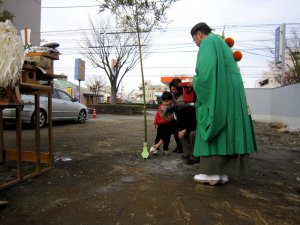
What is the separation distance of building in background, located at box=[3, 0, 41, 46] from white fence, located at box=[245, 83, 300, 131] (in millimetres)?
11208

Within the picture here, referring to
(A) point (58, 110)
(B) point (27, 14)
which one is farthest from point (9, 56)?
(B) point (27, 14)

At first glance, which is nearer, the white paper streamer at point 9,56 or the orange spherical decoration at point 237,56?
the white paper streamer at point 9,56

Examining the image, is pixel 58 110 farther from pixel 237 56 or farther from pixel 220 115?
pixel 220 115

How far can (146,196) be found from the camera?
3.11m

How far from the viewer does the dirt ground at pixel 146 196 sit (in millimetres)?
2576

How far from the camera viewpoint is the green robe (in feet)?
10.9

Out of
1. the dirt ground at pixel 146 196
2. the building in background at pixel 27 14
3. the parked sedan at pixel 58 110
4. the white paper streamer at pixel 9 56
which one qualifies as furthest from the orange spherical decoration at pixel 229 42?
the building in background at pixel 27 14

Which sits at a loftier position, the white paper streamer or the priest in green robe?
the white paper streamer

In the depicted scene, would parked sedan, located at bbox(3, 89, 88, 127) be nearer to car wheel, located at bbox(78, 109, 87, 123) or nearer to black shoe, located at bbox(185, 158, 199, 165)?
car wheel, located at bbox(78, 109, 87, 123)

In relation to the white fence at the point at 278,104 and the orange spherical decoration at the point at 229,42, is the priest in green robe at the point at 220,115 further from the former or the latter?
the white fence at the point at 278,104

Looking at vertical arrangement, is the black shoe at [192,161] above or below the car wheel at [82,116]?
below

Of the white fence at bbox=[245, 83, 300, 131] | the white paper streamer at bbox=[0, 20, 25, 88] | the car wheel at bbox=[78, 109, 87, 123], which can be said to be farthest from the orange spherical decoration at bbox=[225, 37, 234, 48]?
the car wheel at bbox=[78, 109, 87, 123]

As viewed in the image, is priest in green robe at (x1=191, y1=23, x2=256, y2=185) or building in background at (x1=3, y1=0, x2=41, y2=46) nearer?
priest in green robe at (x1=191, y1=23, x2=256, y2=185)

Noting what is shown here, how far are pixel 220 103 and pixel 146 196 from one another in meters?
1.32
